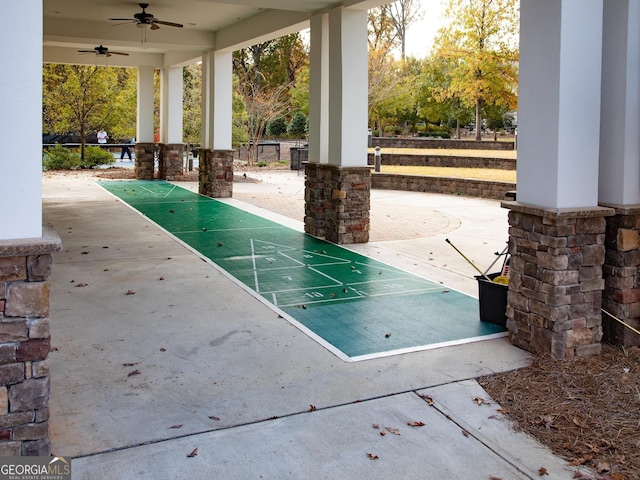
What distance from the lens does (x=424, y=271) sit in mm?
8836

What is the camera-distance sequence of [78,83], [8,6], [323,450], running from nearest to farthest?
[8,6] → [323,450] → [78,83]

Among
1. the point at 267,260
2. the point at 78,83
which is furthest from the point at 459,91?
the point at 267,260

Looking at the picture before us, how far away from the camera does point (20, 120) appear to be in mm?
3605

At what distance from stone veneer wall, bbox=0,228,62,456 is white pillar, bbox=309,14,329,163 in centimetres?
790

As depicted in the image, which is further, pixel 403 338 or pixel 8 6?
pixel 403 338

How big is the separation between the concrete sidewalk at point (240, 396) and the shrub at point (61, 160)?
18579 mm

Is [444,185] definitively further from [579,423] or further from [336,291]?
[579,423]

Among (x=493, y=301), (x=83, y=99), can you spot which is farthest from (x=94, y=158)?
(x=493, y=301)

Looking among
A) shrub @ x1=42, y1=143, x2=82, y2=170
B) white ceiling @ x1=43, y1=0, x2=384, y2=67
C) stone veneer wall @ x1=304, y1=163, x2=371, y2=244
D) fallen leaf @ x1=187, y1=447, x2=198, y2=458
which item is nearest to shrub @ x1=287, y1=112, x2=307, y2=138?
shrub @ x1=42, y1=143, x2=82, y2=170

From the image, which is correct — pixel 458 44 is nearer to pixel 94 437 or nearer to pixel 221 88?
pixel 221 88

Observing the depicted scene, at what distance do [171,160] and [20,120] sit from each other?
18.5 meters

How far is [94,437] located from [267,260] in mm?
5533

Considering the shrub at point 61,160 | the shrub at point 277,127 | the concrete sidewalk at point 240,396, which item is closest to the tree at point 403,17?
the shrub at point 277,127

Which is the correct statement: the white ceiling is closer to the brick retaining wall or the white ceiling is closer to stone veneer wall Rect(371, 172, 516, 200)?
stone veneer wall Rect(371, 172, 516, 200)
